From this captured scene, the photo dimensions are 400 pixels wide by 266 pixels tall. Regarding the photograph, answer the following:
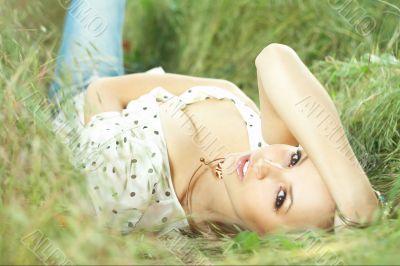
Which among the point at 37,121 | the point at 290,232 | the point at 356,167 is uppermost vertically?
the point at 37,121

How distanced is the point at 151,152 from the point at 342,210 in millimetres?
568

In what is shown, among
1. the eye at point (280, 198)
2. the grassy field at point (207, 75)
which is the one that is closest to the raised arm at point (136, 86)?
the grassy field at point (207, 75)

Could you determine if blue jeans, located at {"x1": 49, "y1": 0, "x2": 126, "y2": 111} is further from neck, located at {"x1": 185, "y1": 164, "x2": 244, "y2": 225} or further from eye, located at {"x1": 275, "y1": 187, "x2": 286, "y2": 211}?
eye, located at {"x1": 275, "y1": 187, "x2": 286, "y2": 211}

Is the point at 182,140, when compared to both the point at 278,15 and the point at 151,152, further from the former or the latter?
the point at 278,15

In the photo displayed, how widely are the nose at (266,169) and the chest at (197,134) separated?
29cm

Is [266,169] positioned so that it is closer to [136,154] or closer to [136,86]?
[136,154]

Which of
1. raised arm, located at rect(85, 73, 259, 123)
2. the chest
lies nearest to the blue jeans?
raised arm, located at rect(85, 73, 259, 123)

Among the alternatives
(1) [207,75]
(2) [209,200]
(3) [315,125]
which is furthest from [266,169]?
(1) [207,75]

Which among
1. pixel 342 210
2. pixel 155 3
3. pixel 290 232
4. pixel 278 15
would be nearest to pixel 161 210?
pixel 290 232

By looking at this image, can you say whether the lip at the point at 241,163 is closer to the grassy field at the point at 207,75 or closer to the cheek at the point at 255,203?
the cheek at the point at 255,203

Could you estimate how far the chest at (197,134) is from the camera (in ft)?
6.42

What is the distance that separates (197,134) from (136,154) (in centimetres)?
34

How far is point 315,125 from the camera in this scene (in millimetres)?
1686

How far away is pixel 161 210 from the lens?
6.16 ft
